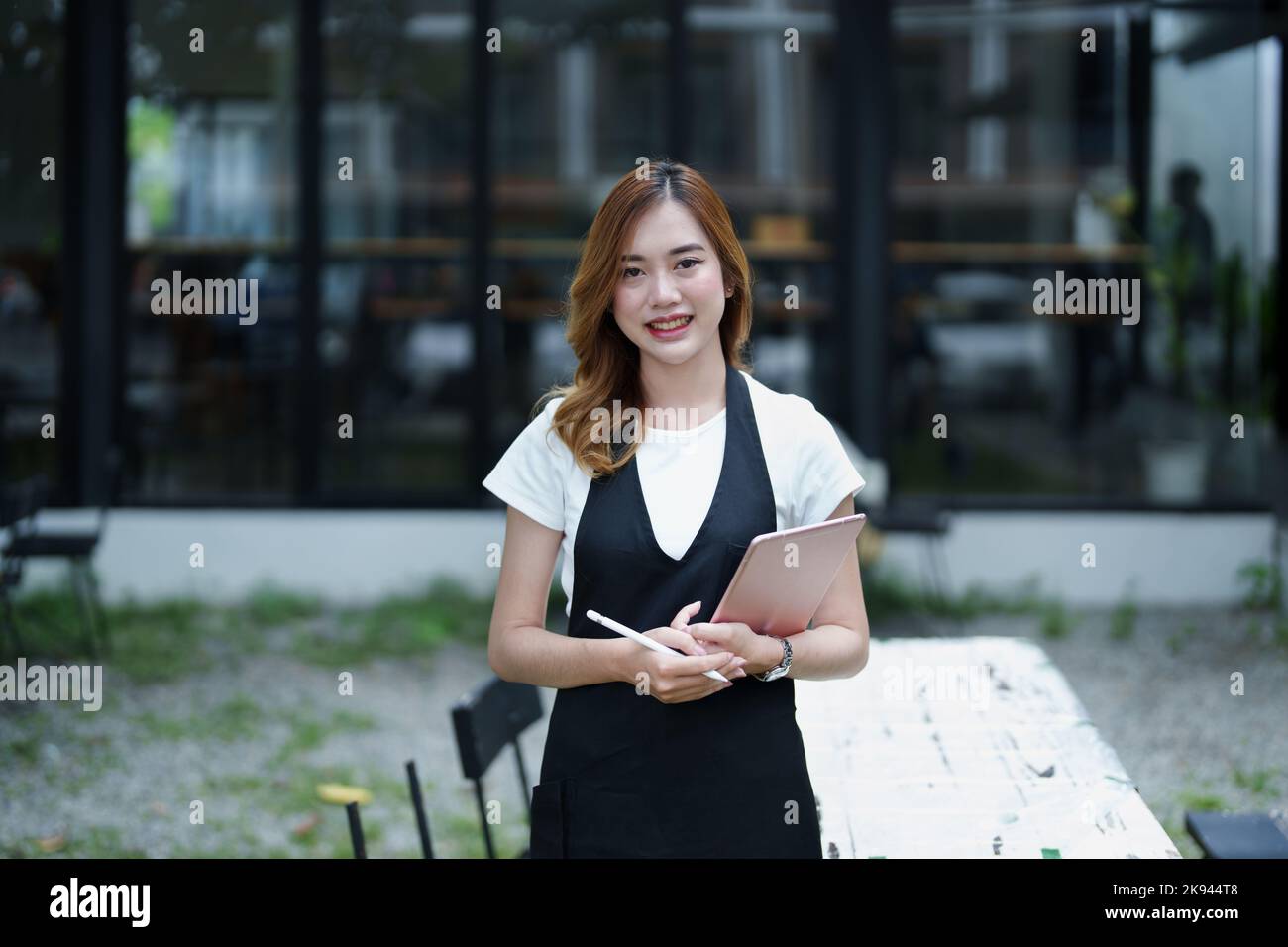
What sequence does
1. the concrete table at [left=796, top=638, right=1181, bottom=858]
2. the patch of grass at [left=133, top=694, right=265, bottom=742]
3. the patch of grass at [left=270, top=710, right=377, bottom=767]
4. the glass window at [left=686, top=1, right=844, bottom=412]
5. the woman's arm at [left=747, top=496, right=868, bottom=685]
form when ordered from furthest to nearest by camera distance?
1. the glass window at [left=686, top=1, right=844, bottom=412]
2. the patch of grass at [left=133, top=694, right=265, bottom=742]
3. the patch of grass at [left=270, top=710, right=377, bottom=767]
4. the concrete table at [left=796, top=638, right=1181, bottom=858]
5. the woman's arm at [left=747, top=496, right=868, bottom=685]

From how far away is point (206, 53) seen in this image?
751 centimetres

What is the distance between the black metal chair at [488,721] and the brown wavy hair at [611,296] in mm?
739

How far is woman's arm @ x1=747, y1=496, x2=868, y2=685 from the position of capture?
2129 mm

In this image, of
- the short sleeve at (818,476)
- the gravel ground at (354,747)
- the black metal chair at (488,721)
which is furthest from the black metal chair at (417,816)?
the gravel ground at (354,747)

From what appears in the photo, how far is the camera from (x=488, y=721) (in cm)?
299

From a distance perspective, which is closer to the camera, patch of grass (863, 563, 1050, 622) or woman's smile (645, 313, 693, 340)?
woman's smile (645, 313, 693, 340)

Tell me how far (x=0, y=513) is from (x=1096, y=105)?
542cm

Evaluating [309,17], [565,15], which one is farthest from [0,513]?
[565,15]

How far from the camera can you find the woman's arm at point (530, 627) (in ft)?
7.13

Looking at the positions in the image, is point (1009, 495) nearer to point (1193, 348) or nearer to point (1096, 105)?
point (1193, 348)

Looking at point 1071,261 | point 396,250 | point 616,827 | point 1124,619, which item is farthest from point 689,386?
point 1071,261

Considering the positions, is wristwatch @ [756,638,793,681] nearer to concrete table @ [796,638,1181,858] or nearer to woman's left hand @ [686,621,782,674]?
woman's left hand @ [686,621,782,674]

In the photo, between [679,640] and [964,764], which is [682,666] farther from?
[964,764]

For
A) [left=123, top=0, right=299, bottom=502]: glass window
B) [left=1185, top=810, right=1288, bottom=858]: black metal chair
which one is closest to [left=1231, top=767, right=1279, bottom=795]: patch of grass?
[left=1185, top=810, right=1288, bottom=858]: black metal chair
